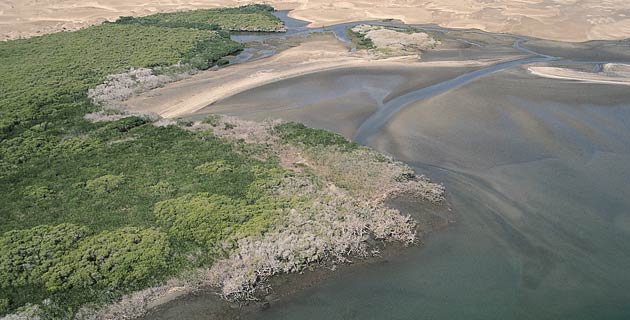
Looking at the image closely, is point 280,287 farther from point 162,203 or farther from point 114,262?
point 162,203

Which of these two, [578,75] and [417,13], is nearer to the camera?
[578,75]

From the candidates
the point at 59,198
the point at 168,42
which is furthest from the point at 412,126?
the point at 168,42

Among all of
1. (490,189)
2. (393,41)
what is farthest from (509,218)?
(393,41)

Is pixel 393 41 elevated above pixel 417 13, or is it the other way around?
pixel 417 13

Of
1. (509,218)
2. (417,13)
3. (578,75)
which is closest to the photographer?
(509,218)

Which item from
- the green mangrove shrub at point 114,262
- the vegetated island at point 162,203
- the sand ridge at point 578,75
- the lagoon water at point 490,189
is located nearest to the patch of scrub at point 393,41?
the lagoon water at point 490,189

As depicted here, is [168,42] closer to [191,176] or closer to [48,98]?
[48,98]
